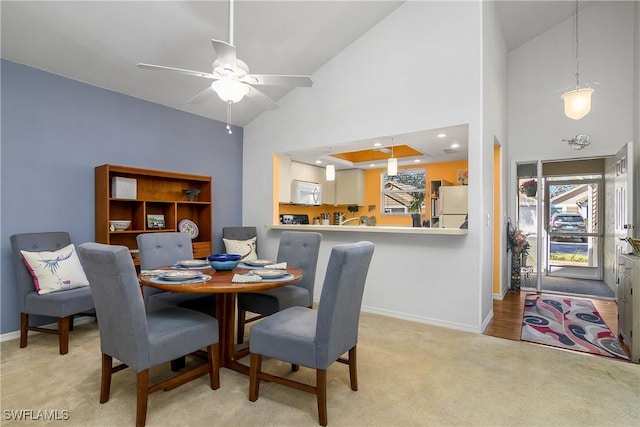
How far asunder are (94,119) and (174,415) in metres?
3.17

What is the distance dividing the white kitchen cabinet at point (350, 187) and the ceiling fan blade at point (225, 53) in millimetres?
4628

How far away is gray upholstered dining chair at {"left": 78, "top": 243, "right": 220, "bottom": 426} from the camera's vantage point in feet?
5.74

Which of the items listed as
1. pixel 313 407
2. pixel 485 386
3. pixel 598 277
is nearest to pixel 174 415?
pixel 313 407

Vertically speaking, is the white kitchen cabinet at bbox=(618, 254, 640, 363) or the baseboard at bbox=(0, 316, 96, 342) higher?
the white kitchen cabinet at bbox=(618, 254, 640, 363)

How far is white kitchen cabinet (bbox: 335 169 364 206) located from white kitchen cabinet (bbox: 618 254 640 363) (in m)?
4.20

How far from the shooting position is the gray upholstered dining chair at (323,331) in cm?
182

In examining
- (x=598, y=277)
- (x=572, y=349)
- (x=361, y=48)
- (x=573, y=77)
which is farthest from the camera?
(x=598, y=277)

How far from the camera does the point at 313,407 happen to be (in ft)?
6.58

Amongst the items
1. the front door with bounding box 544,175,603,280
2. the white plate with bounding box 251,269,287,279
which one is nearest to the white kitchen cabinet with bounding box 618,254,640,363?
the white plate with bounding box 251,269,287,279

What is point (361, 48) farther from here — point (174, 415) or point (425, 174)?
point (174, 415)

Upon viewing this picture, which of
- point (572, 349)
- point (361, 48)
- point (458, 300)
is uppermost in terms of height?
point (361, 48)

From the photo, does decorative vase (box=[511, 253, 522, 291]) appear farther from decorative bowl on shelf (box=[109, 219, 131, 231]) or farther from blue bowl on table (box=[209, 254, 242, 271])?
decorative bowl on shelf (box=[109, 219, 131, 231])

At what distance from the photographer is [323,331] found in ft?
6.00

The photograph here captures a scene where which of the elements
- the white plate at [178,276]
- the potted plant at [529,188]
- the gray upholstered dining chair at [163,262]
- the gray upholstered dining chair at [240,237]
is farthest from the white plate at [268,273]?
the potted plant at [529,188]
